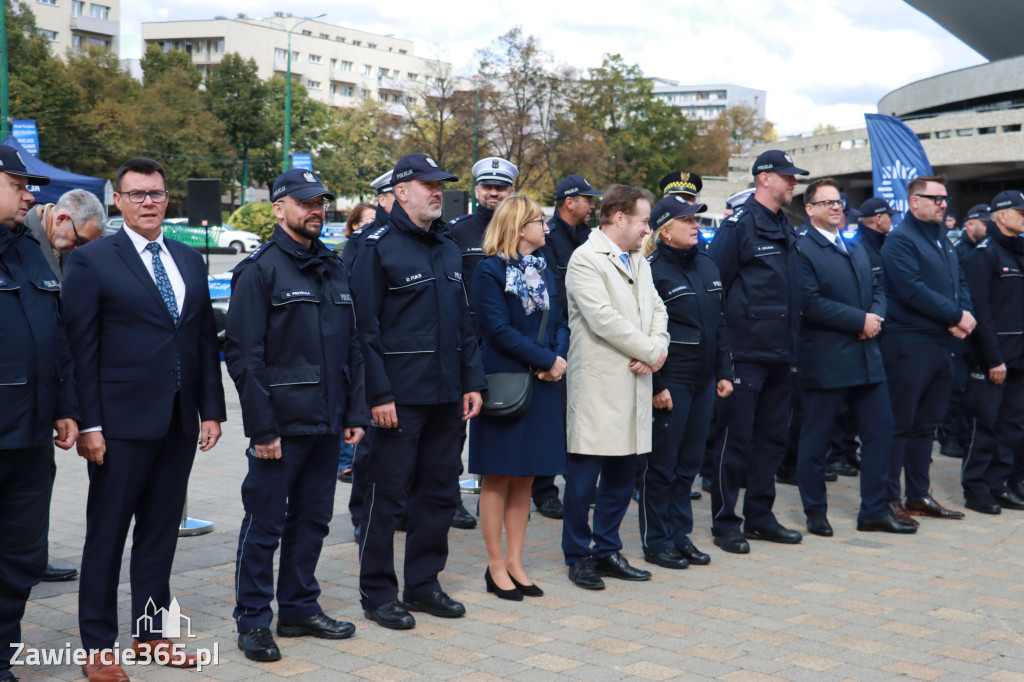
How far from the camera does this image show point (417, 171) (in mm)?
5605

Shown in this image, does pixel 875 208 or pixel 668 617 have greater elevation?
pixel 875 208

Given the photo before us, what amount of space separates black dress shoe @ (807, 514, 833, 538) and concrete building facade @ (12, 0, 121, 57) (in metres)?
88.6

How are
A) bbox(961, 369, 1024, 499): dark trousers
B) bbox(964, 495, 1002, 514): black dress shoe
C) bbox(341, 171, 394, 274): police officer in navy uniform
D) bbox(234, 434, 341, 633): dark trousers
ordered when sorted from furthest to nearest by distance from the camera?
bbox(961, 369, 1024, 499): dark trousers, bbox(964, 495, 1002, 514): black dress shoe, bbox(341, 171, 394, 274): police officer in navy uniform, bbox(234, 434, 341, 633): dark trousers

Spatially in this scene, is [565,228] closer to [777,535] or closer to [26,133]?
[777,535]

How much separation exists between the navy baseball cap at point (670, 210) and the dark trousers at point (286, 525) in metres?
2.68

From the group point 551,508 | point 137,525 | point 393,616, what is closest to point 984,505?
point 551,508

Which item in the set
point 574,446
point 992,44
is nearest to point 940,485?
point 574,446

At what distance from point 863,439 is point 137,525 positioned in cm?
516

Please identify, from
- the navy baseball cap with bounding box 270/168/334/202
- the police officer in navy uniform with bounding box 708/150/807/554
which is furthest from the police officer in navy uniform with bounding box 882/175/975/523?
the navy baseball cap with bounding box 270/168/334/202

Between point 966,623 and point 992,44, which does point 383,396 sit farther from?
point 992,44

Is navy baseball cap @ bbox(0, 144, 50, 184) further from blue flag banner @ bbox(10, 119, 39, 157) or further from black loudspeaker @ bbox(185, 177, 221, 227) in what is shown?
blue flag banner @ bbox(10, 119, 39, 157)

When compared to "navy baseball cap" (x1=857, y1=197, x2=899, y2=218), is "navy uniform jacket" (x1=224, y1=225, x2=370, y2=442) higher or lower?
lower

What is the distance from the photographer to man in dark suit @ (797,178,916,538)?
7.61 m

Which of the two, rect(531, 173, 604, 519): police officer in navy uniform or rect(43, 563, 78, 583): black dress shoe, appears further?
rect(531, 173, 604, 519): police officer in navy uniform
